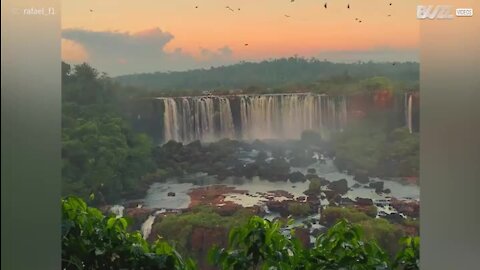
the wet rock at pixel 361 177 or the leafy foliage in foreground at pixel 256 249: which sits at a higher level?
the wet rock at pixel 361 177

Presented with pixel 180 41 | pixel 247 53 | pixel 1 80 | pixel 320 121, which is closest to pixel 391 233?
pixel 320 121

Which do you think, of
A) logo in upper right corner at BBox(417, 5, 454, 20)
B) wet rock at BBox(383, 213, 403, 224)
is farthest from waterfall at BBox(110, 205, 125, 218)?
logo in upper right corner at BBox(417, 5, 454, 20)

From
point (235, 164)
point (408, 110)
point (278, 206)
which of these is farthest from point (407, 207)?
point (235, 164)

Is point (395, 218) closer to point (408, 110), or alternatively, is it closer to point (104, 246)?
point (408, 110)

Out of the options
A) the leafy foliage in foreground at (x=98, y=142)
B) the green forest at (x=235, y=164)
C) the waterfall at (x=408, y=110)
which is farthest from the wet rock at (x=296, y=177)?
the leafy foliage in foreground at (x=98, y=142)

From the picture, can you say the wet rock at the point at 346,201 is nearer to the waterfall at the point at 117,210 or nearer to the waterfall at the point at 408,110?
the waterfall at the point at 408,110

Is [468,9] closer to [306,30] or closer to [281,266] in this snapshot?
[306,30]
